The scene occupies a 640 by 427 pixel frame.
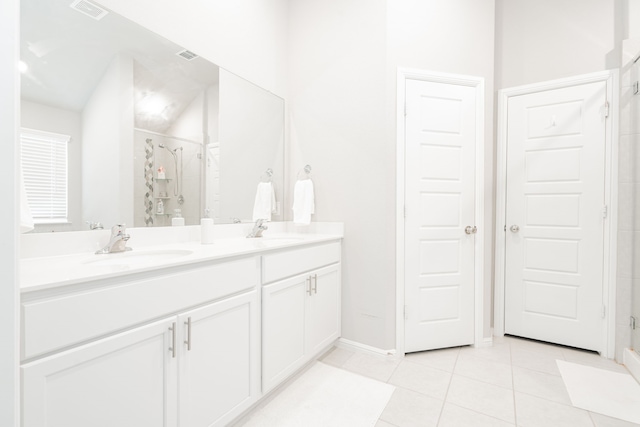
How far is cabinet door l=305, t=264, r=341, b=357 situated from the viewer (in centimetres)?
196

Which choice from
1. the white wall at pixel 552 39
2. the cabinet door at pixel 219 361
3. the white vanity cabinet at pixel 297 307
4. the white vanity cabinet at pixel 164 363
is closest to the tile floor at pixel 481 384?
the white vanity cabinet at pixel 297 307

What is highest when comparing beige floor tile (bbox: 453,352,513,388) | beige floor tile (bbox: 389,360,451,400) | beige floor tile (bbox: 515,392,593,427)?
beige floor tile (bbox: 515,392,593,427)

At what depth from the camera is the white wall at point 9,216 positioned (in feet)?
2.19

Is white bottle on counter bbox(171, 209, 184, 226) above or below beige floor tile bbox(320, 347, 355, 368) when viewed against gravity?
above

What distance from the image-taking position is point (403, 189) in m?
2.19

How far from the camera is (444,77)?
2.24 m

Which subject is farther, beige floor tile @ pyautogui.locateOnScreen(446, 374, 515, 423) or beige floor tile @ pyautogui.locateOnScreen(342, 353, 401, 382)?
beige floor tile @ pyautogui.locateOnScreen(342, 353, 401, 382)

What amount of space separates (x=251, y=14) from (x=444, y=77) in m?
1.54

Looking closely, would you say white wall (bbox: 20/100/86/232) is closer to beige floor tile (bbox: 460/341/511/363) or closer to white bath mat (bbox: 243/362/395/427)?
white bath mat (bbox: 243/362/395/427)

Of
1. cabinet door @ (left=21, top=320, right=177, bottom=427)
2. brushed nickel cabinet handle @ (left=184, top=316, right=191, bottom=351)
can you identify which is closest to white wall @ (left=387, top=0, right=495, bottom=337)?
Result: brushed nickel cabinet handle @ (left=184, top=316, right=191, bottom=351)

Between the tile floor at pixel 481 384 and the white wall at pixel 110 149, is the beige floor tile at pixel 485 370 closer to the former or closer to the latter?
the tile floor at pixel 481 384

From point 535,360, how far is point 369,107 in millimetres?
2210

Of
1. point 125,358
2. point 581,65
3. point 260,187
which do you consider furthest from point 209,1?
point 581,65

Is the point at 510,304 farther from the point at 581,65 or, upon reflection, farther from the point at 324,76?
the point at 324,76
